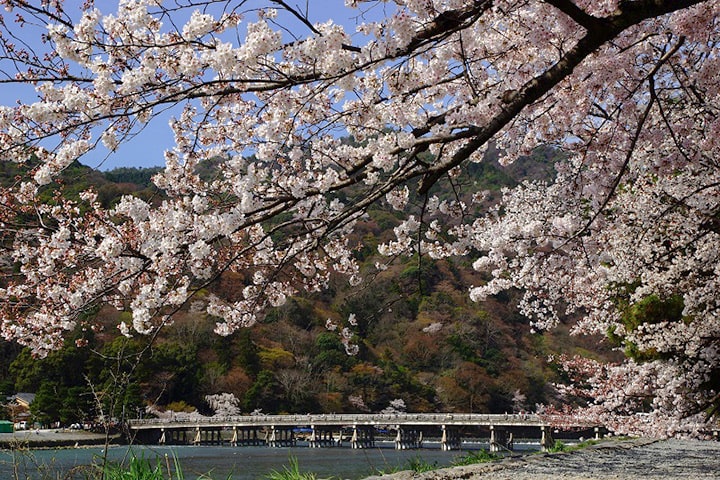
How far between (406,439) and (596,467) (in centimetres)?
3420

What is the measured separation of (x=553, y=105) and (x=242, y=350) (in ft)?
114

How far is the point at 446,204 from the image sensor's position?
5.12 m

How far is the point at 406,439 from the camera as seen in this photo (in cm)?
4078

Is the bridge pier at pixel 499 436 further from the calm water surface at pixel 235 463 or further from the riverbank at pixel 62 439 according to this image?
the riverbank at pixel 62 439

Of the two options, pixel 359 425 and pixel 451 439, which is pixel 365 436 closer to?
pixel 359 425

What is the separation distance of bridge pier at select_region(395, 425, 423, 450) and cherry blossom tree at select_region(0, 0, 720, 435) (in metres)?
34.4

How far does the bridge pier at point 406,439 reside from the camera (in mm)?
38812

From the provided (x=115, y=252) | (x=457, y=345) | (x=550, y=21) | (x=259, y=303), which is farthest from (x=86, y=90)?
(x=457, y=345)

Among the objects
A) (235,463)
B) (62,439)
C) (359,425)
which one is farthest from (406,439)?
(235,463)

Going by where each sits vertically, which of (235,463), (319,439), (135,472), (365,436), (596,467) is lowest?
(319,439)

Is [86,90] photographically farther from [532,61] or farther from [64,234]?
[532,61]

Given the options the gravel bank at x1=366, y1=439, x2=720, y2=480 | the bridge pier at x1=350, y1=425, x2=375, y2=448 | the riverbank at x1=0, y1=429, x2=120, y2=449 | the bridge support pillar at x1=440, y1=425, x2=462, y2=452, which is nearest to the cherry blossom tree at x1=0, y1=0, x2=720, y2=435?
the gravel bank at x1=366, y1=439, x2=720, y2=480

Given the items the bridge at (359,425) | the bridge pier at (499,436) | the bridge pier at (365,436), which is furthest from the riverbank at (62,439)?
the bridge pier at (499,436)

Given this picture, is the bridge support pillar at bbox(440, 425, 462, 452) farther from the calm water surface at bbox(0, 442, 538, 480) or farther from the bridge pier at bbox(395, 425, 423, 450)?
the calm water surface at bbox(0, 442, 538, 480)
